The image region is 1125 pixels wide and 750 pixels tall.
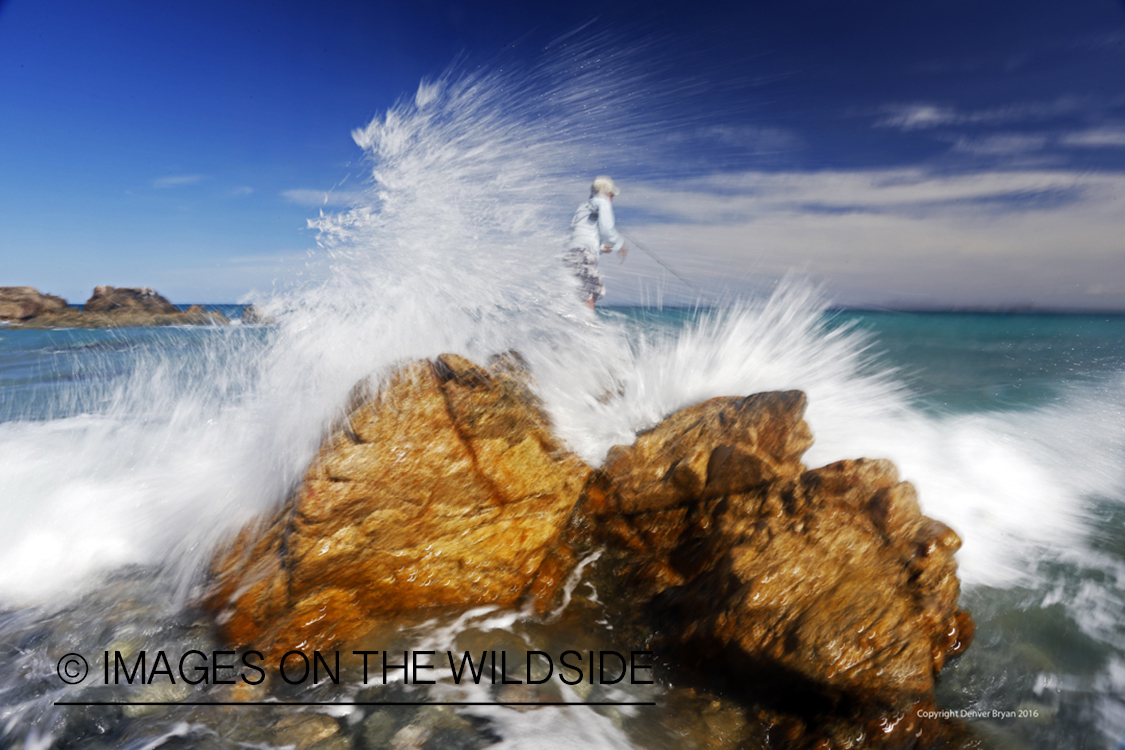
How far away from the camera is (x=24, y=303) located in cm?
2053

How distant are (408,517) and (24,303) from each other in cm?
2858

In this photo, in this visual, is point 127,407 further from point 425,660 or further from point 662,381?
point 662,381

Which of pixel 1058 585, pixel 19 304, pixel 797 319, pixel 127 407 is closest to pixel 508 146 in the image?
pixel 797 319

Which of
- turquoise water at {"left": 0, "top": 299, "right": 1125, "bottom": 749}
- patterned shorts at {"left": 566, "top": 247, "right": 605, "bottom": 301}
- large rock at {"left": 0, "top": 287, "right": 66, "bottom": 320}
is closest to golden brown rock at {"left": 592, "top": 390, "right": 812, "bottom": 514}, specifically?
turquoise water at {"left": 0, "top": 299, "right": 1125, "bottom": 749}

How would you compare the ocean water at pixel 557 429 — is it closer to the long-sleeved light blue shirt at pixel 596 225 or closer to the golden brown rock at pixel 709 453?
the golden brown rock at pixel 709 453

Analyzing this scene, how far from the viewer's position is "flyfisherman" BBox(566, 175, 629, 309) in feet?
15.3

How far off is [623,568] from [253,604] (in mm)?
1946

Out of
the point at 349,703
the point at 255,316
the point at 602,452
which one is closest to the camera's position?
the point at 349,703

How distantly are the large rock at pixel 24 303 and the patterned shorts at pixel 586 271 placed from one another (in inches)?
1069

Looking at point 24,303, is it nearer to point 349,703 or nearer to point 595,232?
point 595,232

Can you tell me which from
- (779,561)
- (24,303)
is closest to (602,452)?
(779,561)

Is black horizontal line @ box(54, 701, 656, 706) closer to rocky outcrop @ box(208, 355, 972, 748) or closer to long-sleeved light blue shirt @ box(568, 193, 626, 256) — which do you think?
rocky outcrop @ box(208, 355, 972, 748)

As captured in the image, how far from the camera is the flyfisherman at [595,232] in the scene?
15.3 ft

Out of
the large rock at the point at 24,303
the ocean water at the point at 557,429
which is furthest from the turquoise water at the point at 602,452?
the large rock at the point at 24,303
